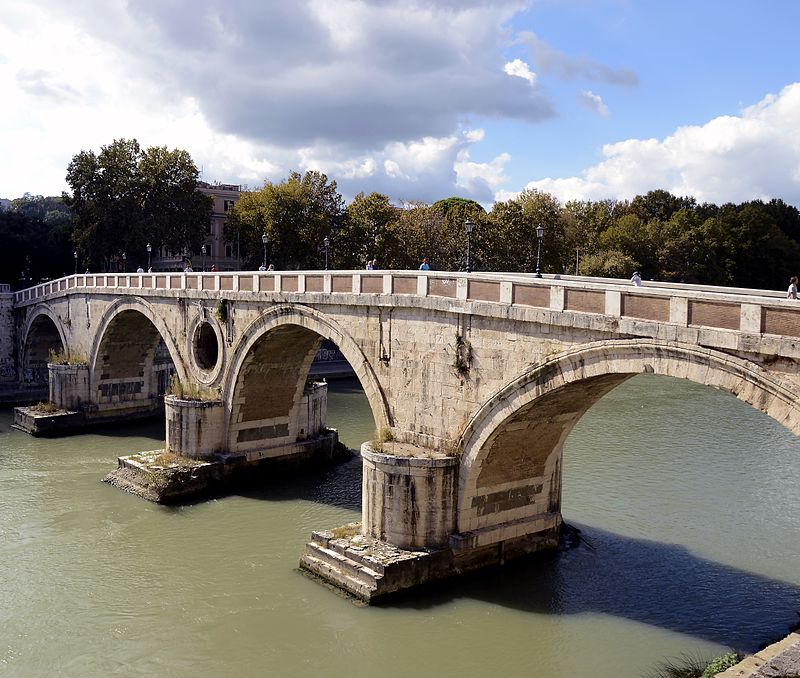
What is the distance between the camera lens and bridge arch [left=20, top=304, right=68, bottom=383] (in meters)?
33.2

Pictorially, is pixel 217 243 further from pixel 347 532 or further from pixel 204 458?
pixel 347 532

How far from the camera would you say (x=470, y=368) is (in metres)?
12.8

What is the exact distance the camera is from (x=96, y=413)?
86.7 feet

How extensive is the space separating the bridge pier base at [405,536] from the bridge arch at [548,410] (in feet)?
0.96

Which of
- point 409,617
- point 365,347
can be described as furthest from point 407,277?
point 409,617

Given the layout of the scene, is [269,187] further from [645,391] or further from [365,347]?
[365,347]

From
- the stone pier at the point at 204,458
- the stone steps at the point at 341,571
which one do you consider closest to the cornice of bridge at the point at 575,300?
the stone pier at the point at 204,458

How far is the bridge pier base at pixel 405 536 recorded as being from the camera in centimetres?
1241

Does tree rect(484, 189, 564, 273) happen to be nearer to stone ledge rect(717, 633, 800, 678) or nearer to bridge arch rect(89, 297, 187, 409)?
bridge arch rect(89, 297, 187, 409)

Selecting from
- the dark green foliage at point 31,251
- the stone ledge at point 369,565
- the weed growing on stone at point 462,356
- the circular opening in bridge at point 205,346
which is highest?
the dark green foliage at point 31,251

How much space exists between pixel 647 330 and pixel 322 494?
10.6 m

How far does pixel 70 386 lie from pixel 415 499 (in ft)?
59.7

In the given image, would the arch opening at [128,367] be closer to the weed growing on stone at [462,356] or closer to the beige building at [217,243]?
the weed growing on stone at [462,356]

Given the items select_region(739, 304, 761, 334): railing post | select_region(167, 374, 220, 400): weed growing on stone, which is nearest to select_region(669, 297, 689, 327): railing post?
select_region(739, 304, 761, 334): railing post
